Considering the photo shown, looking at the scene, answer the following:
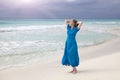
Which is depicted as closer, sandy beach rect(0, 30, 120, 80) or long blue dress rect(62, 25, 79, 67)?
sandy beach rect(0, 30, 120, 80)

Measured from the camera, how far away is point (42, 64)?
31.9 feet

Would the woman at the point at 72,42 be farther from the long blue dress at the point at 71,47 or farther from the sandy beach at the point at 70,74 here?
the sandy beach at the point at 70,74

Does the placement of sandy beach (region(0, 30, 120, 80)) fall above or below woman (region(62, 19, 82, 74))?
below

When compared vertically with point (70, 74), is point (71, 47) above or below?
above

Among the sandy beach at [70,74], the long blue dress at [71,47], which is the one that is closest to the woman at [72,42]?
the long blue dress at [71,47]

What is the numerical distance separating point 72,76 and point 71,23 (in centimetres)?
150

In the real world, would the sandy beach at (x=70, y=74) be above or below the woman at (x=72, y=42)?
below

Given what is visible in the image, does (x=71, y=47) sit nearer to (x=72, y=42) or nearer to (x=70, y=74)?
(x=72, y=42)

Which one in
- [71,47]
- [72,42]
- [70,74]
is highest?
[72,42]

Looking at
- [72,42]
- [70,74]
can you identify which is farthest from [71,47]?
[70,74]

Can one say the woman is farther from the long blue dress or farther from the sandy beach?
the sandy beach

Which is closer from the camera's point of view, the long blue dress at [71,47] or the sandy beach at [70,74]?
the sandy beach at [70,74]

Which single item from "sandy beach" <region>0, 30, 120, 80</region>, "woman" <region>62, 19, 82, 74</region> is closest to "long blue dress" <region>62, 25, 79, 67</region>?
"woman" <region>62, 19, 82, 74</region>

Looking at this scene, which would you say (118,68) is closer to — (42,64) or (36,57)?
(42,64)
